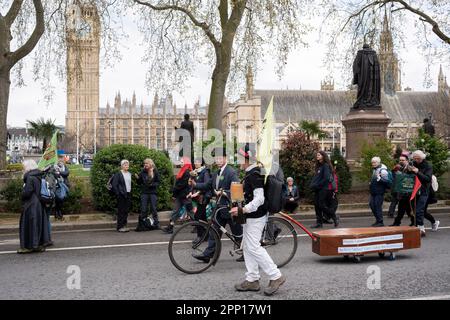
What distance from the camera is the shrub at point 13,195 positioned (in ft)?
46.0

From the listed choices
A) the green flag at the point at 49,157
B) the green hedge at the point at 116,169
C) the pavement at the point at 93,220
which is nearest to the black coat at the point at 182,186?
the pavement at the point at 93,220

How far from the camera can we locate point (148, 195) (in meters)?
12.4

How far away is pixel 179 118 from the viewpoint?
488 ft

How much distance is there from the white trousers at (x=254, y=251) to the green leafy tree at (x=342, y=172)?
11.2 m

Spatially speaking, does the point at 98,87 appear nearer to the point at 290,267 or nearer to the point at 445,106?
the point at 445,106

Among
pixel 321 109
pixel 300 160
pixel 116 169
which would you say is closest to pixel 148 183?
pixel 116 169

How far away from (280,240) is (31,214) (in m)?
4.66

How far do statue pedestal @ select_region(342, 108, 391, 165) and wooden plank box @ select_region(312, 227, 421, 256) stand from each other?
36.1 feet

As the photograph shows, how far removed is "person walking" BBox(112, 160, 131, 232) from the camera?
39.4 ft

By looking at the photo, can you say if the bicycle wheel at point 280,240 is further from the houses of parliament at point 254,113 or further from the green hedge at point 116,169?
the houses of parliament at point 254,113

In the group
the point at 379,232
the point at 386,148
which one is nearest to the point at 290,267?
the point at 379,232

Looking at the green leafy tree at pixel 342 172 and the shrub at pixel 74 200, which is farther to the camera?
the green leafy tree at pixel 342 172

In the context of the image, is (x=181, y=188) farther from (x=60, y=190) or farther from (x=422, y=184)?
(x=422, y=184)
